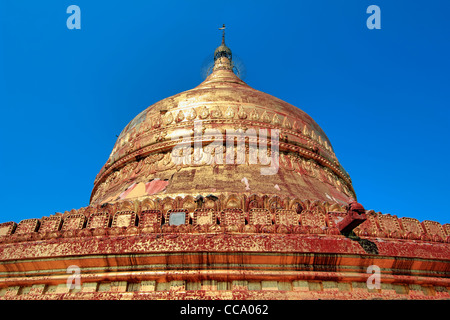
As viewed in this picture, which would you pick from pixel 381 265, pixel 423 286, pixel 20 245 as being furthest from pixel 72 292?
pixel 423 286

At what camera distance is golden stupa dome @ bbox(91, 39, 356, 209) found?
1002 centimetres

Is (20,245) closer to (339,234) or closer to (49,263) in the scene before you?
(49,263)

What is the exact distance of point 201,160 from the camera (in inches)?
424

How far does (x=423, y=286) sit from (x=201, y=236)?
3941mm

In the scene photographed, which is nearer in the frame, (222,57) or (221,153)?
(221,153)

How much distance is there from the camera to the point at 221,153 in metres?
11.0

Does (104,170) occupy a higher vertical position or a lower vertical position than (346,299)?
higher

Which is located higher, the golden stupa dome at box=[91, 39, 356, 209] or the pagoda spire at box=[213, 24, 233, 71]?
the pagoda spire at box=[213, 24, 233, 71]

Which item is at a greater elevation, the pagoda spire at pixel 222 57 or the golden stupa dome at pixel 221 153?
the pagoda spire at pixel 222 57

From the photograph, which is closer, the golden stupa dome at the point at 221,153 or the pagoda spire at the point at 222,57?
the golden stupa dome at the point at 221,153

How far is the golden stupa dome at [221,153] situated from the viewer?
1002cm

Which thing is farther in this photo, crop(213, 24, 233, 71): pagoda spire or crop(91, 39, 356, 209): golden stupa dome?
crop(213, 24, 233, 71): pagoda spire
